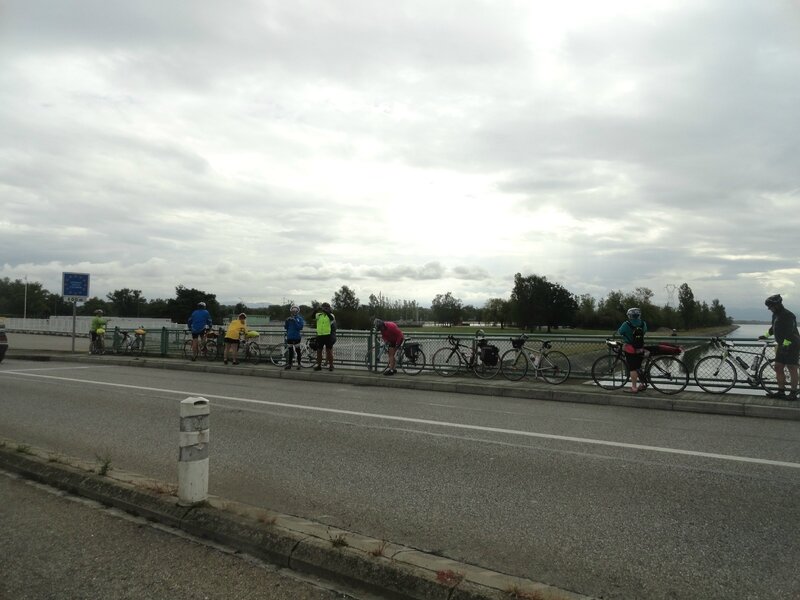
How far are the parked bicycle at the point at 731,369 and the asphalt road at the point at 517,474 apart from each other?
6.48 ft

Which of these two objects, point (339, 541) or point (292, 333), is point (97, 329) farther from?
point (339, 541)

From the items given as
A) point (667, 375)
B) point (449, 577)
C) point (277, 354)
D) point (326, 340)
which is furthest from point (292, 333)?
point (449, 577)

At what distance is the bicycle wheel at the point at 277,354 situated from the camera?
18156mm

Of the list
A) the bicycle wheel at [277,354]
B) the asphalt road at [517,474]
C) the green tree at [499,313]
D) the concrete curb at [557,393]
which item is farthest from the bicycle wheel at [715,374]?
the green tree at [499,313]

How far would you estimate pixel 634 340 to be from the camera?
11.9m

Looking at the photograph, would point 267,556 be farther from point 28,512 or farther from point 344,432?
point 344,432

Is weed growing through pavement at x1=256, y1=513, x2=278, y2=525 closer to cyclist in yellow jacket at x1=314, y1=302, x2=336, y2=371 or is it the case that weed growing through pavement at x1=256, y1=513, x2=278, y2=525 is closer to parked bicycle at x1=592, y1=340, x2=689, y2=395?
parked bicycle at x1=592, y1=340, x2=689, y2=395

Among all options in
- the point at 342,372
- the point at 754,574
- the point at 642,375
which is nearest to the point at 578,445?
the point at 754,574

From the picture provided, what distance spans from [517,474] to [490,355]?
8734mm

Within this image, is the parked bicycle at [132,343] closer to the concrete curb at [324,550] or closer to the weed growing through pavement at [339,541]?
the concrete curb at [324,550]

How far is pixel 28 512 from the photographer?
4762 millimetres

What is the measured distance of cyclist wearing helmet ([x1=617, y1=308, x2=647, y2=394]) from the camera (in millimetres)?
11836

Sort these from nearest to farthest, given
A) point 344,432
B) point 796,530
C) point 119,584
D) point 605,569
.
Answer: point 119,584 < point 605,569 < point 796,530 < point 344,432

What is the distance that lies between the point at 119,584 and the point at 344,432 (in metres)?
4.86
